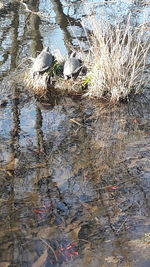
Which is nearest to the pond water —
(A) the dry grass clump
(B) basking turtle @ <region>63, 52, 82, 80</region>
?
(A) the dry grass clump

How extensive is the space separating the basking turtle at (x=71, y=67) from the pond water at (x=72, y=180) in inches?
15.8

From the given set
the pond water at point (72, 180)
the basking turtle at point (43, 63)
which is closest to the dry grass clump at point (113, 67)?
the pond water at point (72, 180)

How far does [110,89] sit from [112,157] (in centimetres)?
193

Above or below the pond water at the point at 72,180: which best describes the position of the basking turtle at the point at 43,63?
above

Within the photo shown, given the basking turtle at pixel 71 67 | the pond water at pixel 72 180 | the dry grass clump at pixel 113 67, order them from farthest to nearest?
1. the basking turtle at pixel 71 67
2. the dry grass clump at pixel 113 67
3. the pond water at pixel 72 180

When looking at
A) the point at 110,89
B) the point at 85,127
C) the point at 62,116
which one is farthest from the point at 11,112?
the point at 110,89

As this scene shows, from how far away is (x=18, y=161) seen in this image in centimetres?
495

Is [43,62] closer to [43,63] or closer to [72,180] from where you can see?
[43,63]

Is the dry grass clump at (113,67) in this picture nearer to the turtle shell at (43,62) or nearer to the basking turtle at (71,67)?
the basking turtle at (71,67)

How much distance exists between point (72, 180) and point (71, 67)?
2.85m

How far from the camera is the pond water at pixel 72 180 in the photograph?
3.54m

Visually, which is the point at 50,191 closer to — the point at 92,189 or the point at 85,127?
the point at 92,189

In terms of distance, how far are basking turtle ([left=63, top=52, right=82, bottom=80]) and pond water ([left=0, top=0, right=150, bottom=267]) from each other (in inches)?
15.8

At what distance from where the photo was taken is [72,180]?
4.54m
